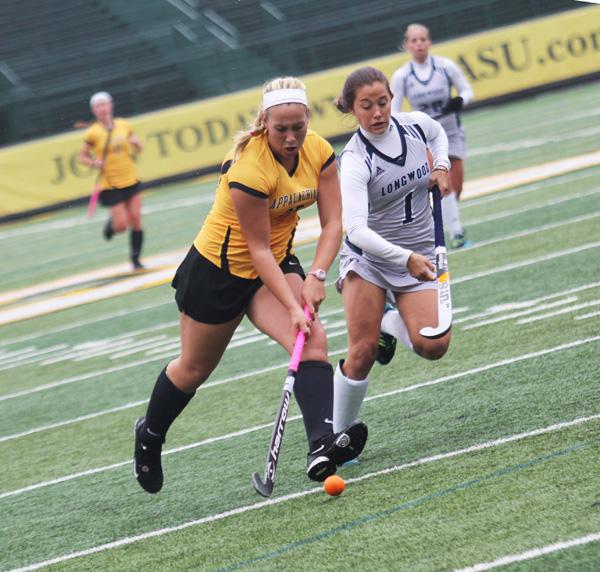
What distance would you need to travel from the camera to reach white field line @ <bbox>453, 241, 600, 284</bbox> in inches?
402

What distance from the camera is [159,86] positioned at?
29.6 metres

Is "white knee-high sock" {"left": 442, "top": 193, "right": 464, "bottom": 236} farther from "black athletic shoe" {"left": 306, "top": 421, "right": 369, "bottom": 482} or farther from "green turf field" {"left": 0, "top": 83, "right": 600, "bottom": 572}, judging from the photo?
"black athletic shoe" {"left": 306, "top": 421, "right": 369, "bottom": 482}

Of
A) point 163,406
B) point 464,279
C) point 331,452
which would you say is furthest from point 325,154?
point 464,279

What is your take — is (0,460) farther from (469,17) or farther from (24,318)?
(469,17)

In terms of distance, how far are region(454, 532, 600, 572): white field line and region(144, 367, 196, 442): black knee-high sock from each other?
2.11 metres

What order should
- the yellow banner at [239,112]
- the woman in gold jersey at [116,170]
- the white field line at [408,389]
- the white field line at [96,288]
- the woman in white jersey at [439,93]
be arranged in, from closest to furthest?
1. the white field line at [408,389]
2. the woman in white jersey at [439,93]
3. the white field line at [96,288]
4. the woman in gold jersey at [116,170]
5. the yellow banner at [239,112]

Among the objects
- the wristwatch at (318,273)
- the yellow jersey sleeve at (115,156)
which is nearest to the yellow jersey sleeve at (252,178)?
the wristwatch at (318,273)

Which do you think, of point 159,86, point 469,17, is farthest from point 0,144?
point 469,17

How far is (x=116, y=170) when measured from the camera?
592 inches

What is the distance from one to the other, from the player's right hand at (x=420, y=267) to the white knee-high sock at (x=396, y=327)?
0.53 metres

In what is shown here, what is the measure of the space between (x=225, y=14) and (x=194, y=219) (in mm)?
13792

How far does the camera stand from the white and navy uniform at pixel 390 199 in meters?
5.66

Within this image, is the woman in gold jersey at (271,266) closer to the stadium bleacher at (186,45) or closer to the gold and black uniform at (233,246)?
the gold and black uniform at (233,246)

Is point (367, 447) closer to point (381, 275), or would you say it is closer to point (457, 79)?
point (381, 275)
